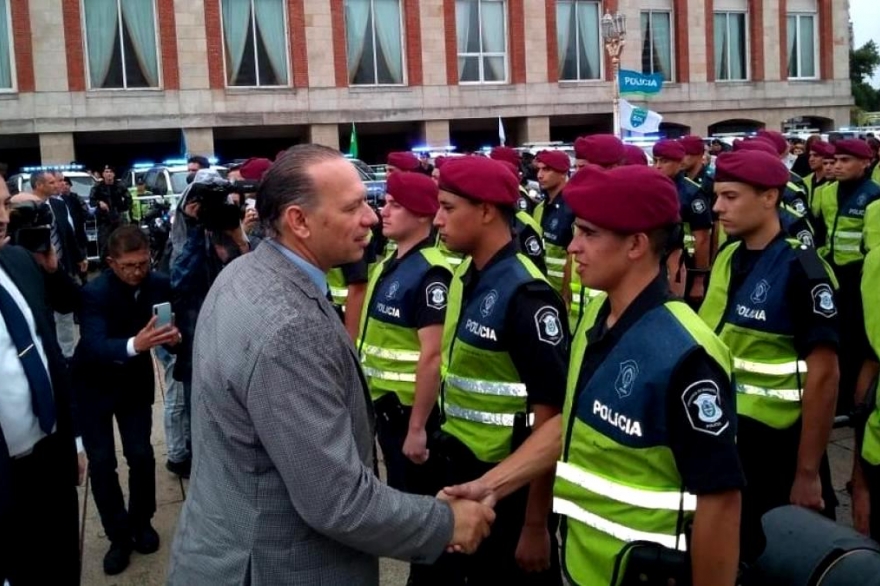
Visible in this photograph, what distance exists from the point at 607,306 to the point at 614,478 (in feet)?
1.81

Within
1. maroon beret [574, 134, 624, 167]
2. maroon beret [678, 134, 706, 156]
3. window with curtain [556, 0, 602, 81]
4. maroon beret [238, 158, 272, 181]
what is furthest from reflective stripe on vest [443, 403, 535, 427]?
window with curtain [556, 0, 602, 81]

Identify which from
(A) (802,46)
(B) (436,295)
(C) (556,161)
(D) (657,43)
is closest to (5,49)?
(D) (657,43)

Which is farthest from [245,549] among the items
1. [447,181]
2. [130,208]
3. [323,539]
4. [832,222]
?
[130,208]

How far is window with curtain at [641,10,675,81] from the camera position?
32781 millimetres

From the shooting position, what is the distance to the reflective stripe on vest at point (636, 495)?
2.33m

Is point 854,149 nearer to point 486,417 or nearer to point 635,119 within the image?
point 486,417

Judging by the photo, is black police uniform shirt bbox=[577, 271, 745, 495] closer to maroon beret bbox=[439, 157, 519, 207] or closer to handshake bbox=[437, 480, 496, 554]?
handshake bbox=[437, 480, 496, 554]

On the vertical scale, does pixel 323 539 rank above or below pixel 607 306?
below

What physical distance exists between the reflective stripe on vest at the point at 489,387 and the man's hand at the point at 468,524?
809mm

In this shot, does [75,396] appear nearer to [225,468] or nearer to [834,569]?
[225,468]

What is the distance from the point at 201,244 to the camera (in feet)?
18.1

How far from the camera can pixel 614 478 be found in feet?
8.02

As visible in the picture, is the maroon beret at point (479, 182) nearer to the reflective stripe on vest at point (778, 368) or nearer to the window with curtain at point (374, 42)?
the reflective stripe on vest at point (778, 368)

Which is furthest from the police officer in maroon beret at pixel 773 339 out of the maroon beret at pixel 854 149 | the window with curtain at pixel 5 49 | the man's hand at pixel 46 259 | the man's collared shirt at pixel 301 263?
the window with curtain at pixel 5 49
